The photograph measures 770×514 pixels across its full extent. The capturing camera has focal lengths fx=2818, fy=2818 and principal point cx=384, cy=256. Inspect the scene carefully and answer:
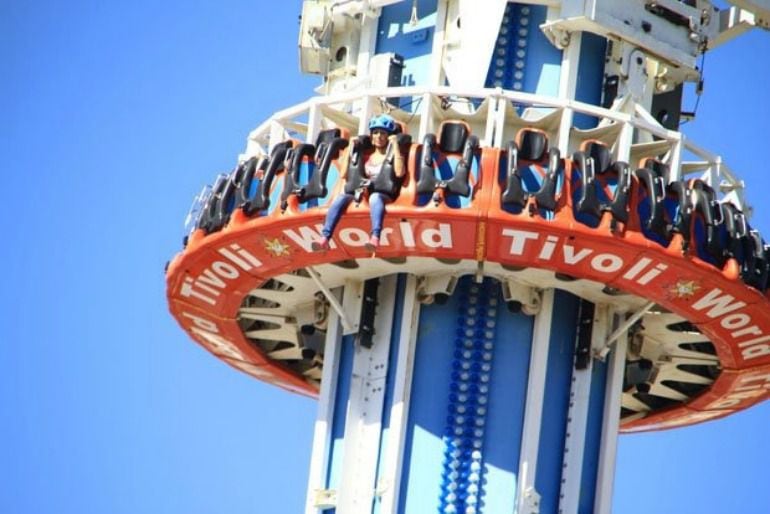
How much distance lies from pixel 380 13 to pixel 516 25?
334 cm

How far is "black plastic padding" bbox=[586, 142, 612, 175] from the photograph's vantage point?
59.5m

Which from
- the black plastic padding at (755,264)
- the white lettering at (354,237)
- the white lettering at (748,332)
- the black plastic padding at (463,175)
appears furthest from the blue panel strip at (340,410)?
the black plastic padding at (755,264)

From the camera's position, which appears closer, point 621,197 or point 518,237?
point 518,237

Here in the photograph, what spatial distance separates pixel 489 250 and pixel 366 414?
6.12 metres

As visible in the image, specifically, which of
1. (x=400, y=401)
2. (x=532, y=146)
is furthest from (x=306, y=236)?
(x=532, y=146)

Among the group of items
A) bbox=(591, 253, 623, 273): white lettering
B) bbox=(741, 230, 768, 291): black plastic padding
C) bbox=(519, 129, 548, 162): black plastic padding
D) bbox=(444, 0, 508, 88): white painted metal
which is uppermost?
bbox=(444, 0, 508, 88): white painted metal

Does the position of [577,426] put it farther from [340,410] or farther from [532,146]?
[532,146]

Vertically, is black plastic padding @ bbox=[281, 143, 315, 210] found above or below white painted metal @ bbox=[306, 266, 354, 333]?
above

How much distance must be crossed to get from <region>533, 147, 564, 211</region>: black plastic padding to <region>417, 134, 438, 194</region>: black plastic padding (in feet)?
7.05

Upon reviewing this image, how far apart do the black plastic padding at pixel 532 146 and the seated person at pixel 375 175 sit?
2558 mm

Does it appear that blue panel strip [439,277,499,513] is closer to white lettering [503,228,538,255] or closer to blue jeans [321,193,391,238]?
white lettering [503,228,538,255]

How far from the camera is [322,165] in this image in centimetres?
5962

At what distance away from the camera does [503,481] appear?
204ft

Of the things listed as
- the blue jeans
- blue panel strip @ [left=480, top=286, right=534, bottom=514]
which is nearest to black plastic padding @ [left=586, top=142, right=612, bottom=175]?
the blue jeans
